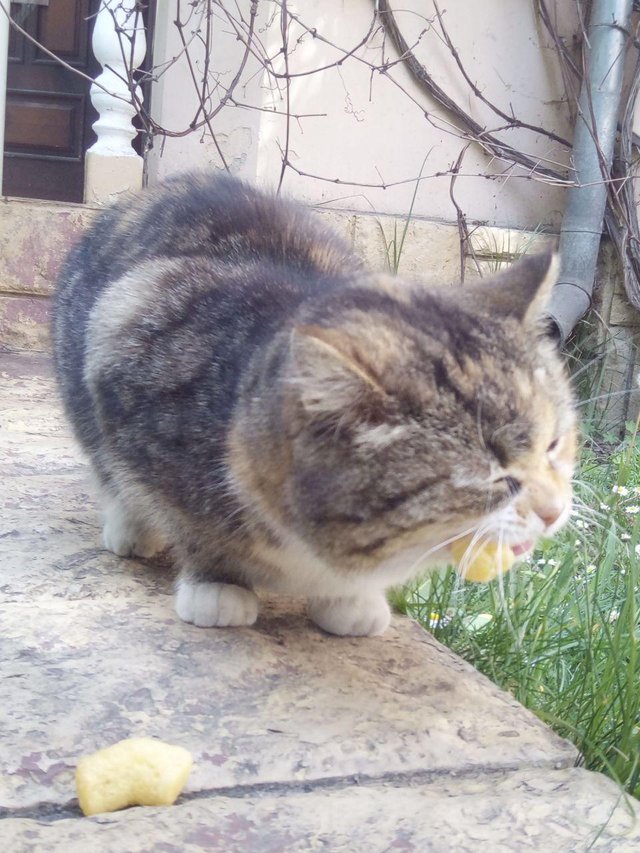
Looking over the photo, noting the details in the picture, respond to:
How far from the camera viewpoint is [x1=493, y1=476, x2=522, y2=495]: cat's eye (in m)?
1.33

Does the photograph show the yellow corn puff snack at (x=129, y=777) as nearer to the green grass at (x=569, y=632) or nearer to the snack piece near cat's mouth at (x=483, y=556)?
the snack piece near cat's mouth at (x=483, y=556)

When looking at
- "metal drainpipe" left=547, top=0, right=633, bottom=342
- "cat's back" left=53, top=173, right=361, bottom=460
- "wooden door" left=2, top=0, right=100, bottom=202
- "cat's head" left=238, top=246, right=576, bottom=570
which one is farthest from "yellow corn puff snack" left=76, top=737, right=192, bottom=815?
"wooden door" left=2, top=0, right=100, bottom=202

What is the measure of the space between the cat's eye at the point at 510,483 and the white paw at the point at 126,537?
2.73ft

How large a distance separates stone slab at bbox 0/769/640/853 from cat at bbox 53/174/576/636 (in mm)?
348

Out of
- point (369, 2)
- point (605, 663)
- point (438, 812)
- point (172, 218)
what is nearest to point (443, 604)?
point (605, 663)

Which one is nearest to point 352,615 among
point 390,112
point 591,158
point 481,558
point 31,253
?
point 481,558

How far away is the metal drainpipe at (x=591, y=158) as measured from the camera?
399cm

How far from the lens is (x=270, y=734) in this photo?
4.30 ft

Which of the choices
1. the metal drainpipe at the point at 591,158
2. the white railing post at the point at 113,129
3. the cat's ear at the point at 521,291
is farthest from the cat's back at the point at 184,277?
the metal drainpipe at the point at 591,158

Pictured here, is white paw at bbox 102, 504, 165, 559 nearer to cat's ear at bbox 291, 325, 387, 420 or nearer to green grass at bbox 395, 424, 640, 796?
green grass at bbox 395, 424, 640, 796

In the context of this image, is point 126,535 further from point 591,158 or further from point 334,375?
point 591,158

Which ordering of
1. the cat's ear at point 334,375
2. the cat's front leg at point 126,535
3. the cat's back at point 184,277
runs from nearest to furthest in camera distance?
the cat's ear at point 334,375, the cat's back at point 184,277, the cat's front leg at point 126,535

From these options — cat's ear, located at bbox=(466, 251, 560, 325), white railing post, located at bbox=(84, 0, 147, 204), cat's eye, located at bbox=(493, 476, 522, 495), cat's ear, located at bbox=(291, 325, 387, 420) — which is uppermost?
white railing post, located at bbox=(84, 0, 147, 204)

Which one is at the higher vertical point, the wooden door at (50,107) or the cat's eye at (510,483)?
the wooden door at (50,107)
